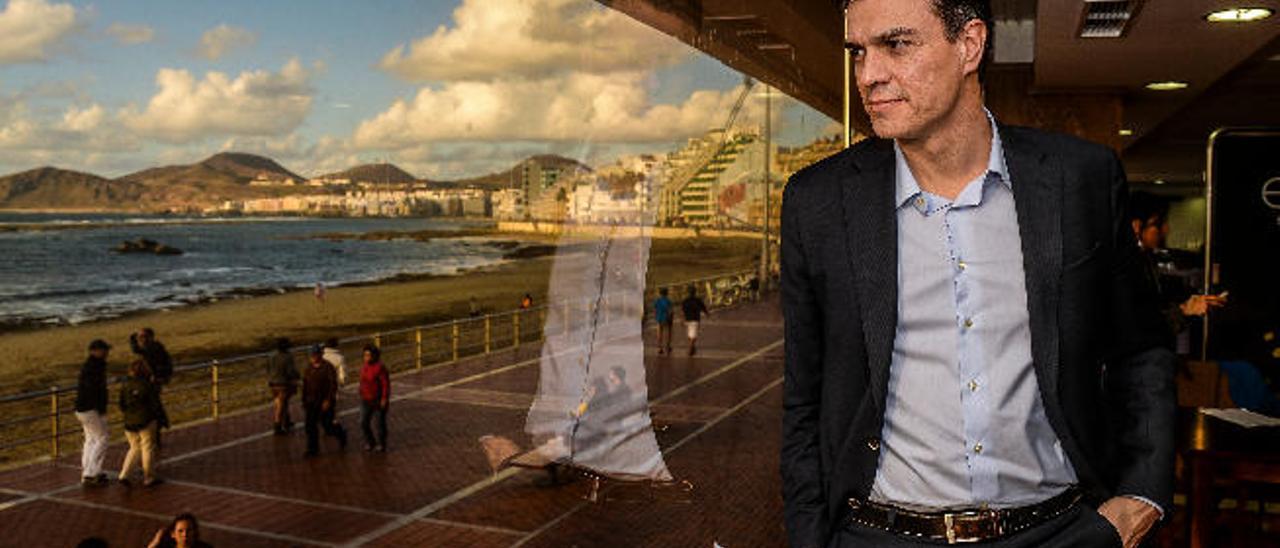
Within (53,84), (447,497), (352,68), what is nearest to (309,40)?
(352,68)

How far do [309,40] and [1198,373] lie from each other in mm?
148497

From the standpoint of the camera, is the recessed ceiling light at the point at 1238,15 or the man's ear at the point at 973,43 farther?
the recessed ceiling light at the point at 1238,15

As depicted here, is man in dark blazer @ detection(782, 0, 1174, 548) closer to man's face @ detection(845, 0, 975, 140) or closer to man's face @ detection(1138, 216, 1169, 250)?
man's face @ detection(845, 0, 975, 140)

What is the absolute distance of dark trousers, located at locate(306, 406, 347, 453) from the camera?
10930 millimetres

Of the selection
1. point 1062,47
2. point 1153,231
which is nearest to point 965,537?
point 1062,47

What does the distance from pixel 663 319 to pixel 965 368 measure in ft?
59.3

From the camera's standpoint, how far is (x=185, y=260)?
317 feet

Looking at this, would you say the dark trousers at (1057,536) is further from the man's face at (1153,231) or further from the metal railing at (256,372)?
the metal railing at (256,372)

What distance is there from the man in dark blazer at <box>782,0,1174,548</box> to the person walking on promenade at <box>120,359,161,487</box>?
9.19 m

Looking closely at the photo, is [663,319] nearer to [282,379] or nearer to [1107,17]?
[282,379]

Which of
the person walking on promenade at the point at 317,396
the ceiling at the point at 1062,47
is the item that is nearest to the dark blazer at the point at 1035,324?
the ceiling at the point at 1062,47

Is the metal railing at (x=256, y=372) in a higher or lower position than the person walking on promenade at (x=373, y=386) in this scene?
lower

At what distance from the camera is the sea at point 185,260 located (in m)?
72.9

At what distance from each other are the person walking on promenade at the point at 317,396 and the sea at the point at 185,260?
5027 centimetres
